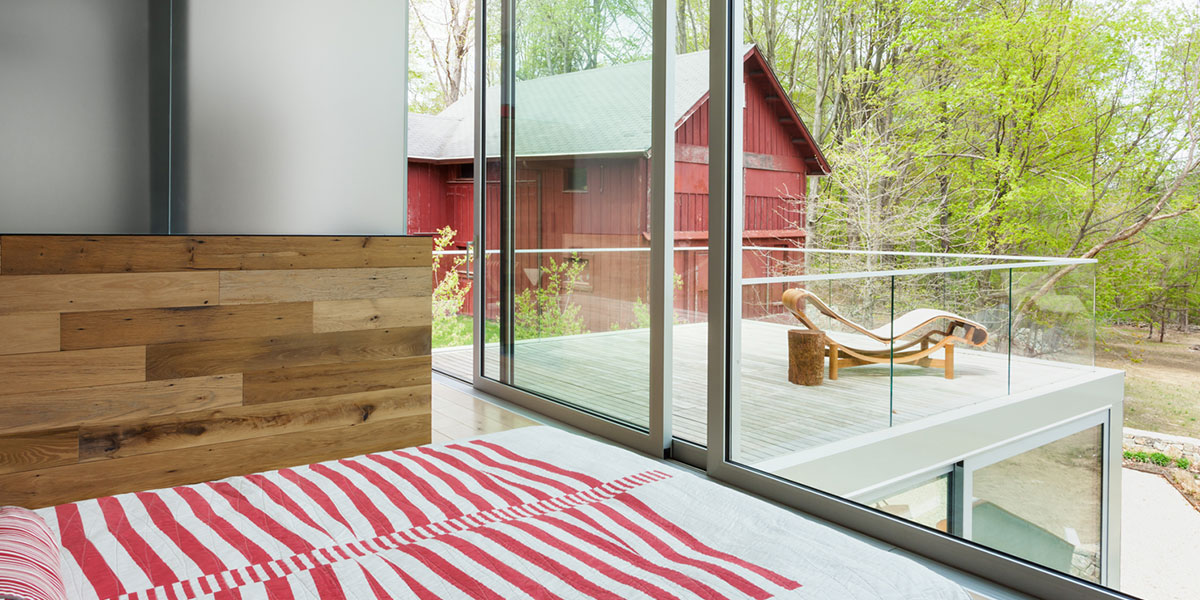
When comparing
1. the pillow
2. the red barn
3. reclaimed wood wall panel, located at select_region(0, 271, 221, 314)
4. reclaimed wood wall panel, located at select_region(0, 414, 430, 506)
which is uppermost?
the red barn

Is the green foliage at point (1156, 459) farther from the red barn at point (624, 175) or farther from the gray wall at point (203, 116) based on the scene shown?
the gray wall at point (203, 116)

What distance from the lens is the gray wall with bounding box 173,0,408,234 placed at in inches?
116

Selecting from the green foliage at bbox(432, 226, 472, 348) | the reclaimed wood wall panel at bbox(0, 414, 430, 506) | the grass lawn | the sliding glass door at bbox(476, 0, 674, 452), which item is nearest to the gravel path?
the grass lawn

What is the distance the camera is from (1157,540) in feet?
6.13

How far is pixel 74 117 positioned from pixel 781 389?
2.76 metres

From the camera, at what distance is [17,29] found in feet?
8.45

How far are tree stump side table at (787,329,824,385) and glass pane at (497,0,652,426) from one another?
0.67m

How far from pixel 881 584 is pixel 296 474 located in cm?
111

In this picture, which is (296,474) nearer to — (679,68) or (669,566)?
(669,566)

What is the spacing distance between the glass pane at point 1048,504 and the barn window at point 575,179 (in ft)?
7.20

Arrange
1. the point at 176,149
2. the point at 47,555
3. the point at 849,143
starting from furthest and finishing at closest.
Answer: the point at 176,149 < the point at 849,143 < the point at 47,555

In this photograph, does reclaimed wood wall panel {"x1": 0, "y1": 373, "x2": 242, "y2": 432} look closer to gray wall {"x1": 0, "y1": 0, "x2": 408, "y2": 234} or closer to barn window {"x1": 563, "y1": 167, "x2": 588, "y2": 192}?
gray wall {"x1": 0, "y1": 0, "x2": 408, "y2": 234}

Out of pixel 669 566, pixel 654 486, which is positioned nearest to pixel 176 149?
pixel 654 486

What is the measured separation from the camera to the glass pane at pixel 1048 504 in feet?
6.71
